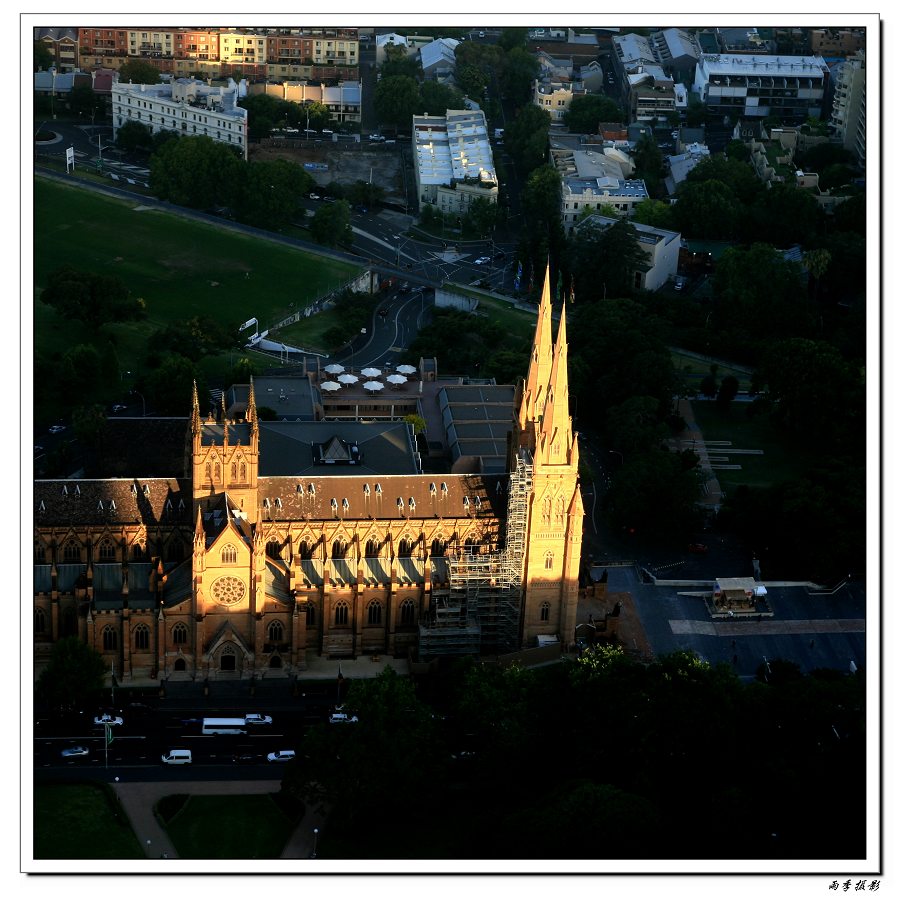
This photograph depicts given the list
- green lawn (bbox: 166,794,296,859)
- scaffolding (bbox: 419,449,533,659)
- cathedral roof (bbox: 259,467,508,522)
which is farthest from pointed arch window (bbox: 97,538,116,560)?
scaffolding (bbox: 419,449,533,659)

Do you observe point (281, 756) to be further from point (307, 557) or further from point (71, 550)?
point (71, 550)

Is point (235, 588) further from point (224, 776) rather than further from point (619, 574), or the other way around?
point (619, 574)

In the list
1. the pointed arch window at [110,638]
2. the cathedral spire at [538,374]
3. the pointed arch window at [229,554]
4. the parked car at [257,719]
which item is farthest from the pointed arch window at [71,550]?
the cathedral spire at [538,374]

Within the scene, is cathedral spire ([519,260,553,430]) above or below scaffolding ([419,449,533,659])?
above

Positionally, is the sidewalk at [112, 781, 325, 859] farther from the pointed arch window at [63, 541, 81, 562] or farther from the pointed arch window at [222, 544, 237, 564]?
the pointed arch window at [63, 541, 81, 562]

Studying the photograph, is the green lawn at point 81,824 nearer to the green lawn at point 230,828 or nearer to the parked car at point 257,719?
the green lawn at point 230,828
